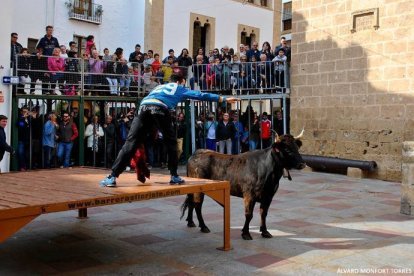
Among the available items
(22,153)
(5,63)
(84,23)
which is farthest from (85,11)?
(22,153)

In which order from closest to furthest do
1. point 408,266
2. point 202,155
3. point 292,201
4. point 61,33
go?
point 408,266 → point 202,155 → point 292,201 → point 61,33

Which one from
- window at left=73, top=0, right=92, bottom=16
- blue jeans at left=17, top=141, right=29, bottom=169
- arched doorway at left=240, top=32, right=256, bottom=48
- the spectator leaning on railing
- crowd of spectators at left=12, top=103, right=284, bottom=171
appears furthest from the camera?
arched doorway at left=240, top=32, right=256, bottom=48

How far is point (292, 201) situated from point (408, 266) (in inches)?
173

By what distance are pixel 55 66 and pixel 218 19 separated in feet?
64.3

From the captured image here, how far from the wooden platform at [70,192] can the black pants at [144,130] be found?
0.27 meters

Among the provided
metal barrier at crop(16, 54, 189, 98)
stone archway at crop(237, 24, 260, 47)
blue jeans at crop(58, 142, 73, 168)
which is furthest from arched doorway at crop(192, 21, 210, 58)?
blue jeans at crop(58, 142, 73, 168)

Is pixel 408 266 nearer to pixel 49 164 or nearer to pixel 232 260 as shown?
pixel 232 260

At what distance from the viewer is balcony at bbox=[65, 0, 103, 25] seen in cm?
2595

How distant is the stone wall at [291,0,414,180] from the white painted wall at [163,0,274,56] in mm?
14603

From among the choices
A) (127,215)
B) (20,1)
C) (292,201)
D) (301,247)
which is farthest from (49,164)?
(20,1)

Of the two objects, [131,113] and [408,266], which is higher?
[131,113]

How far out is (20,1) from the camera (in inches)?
941

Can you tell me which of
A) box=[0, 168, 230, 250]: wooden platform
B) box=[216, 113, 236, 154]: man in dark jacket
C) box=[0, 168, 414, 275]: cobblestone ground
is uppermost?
box=[216, 113, 236, 154]: man in dark jacket

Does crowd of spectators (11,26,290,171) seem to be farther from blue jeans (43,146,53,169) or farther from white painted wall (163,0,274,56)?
white painted wall (163,0,274,56)
